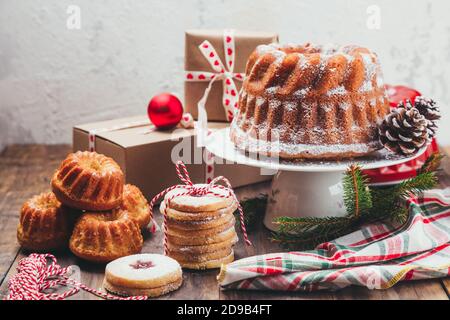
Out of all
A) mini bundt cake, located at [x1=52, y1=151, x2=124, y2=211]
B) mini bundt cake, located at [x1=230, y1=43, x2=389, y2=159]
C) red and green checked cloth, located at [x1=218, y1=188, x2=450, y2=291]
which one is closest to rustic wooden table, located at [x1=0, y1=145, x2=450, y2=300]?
red and green checked cloth, located at [x1=218, y1=188, x2=450, y2=291]

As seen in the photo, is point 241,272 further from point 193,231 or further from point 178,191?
point 178,191

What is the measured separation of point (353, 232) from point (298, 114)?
32 centimetres

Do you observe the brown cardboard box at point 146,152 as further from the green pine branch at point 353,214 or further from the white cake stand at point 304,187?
the green pine branch at point 353,214

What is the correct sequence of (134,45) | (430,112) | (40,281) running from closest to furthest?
(40,281)
(430,112)
(134,45)

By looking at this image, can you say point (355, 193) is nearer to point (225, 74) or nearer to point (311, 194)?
point (311, 194)

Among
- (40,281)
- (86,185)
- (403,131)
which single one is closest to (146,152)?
(86,185)

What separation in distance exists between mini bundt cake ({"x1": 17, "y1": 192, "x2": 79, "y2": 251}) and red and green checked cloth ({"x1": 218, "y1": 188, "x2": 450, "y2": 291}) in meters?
0.44

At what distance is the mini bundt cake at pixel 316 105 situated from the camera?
5.29 feet

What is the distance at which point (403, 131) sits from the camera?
1615 mm

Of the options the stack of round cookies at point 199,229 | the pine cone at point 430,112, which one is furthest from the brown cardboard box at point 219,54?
the stack of round cookies at point 199,229

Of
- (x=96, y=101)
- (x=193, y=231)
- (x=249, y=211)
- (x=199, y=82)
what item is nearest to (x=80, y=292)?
(x=193, y=231)

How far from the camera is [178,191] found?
156cm

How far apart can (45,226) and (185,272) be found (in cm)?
37

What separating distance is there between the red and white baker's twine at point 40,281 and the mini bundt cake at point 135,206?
24 cm
